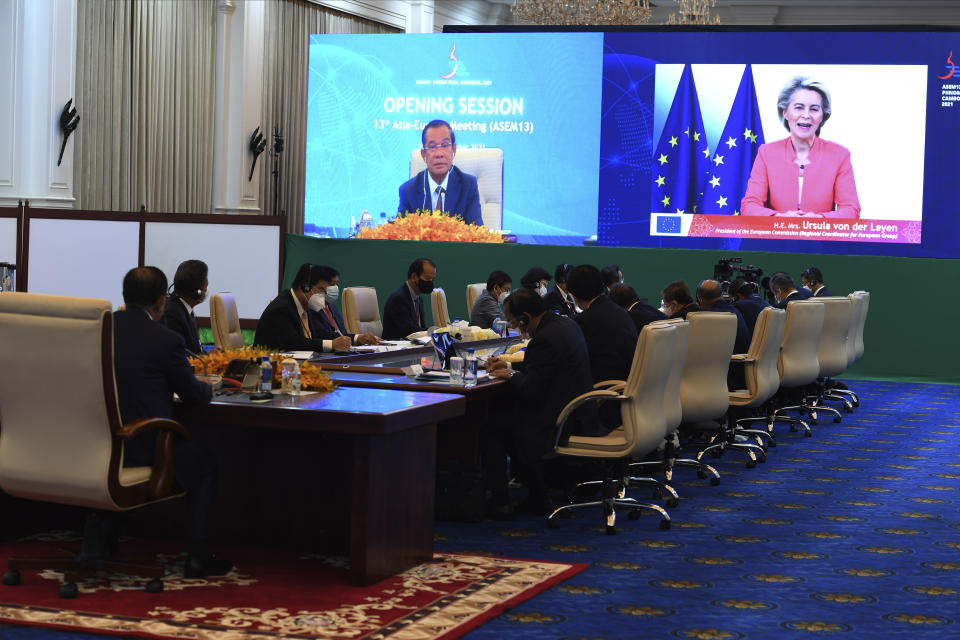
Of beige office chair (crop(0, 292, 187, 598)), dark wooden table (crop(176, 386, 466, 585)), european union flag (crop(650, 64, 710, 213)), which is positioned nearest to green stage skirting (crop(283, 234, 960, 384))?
european union flag (crop(650, 64, 710, 213))

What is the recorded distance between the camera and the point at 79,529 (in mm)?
5297

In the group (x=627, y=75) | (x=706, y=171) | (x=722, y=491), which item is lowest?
(x=722, y=491)

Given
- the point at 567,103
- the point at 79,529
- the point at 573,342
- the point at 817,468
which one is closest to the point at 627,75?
the point at 567,103

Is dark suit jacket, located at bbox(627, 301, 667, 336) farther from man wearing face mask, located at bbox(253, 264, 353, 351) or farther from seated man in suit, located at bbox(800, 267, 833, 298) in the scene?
seated man in suit, located at bbox(800, 267, 833, 298)

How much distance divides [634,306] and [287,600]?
13.1ft

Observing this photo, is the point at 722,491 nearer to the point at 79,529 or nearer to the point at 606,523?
the point at 606,523

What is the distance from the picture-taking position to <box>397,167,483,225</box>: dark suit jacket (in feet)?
49.7

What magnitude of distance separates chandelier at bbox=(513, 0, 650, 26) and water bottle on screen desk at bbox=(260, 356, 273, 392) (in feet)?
45.8

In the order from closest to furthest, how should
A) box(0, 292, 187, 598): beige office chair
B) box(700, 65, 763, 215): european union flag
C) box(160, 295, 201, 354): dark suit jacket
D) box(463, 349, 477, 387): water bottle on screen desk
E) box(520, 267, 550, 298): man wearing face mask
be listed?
box(0, 292, 187, 598): beige office chair → box(463, 349, 477, 387): water bottle on screen desk → box(160, 295, 201, 354): dark suit jacket → box(520, 267, 550, 298): man wearing face mask → box(700, 65, 763, 215): european union flag

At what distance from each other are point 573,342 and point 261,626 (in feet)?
7.58

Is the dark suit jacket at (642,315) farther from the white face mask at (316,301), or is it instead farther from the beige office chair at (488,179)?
the beige office chair at (488,179)

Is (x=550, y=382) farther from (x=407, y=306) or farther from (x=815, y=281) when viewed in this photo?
(x=815, y=281)

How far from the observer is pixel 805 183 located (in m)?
14.1

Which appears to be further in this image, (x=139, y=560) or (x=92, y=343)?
(x=139, y=560)
